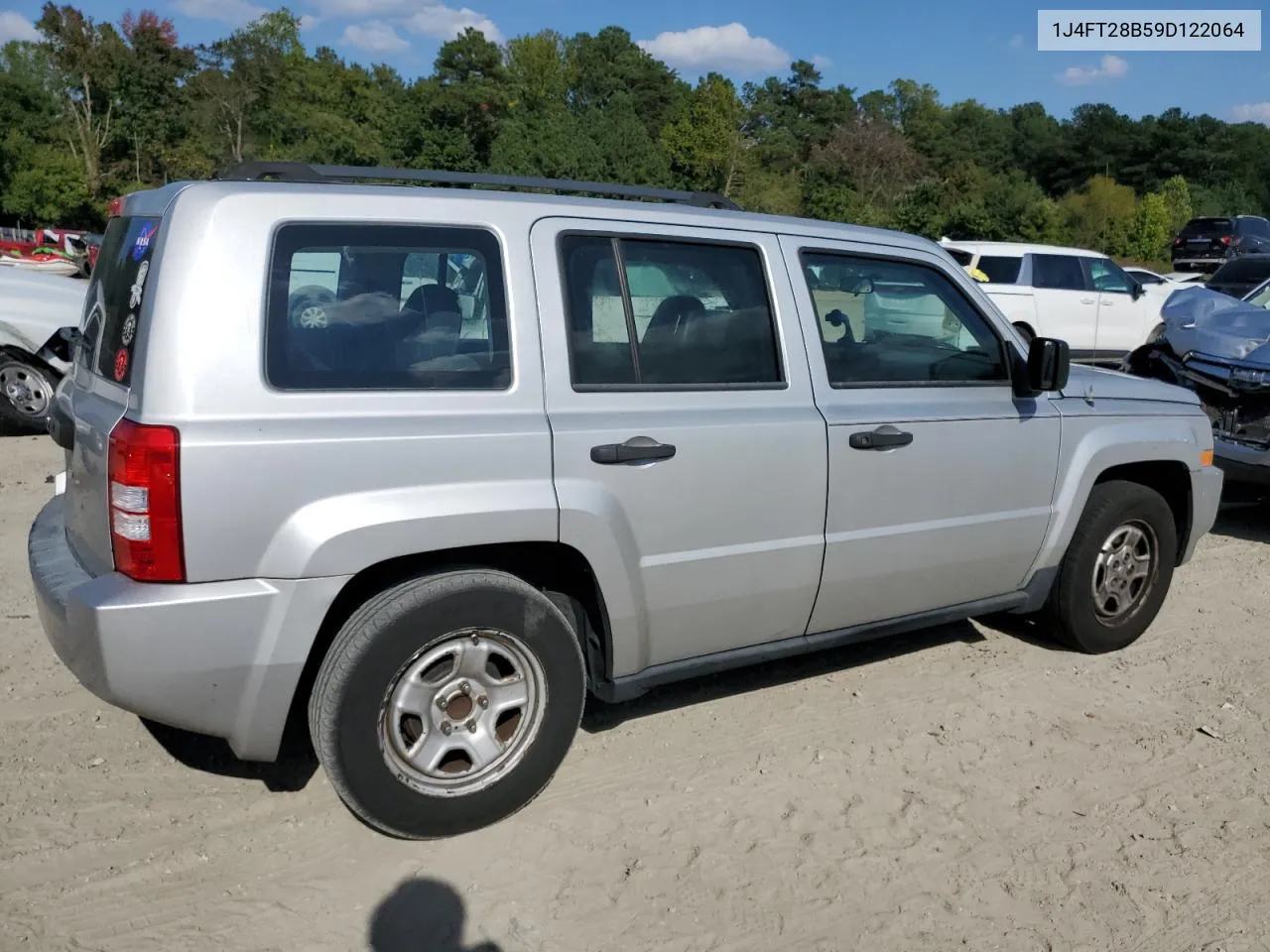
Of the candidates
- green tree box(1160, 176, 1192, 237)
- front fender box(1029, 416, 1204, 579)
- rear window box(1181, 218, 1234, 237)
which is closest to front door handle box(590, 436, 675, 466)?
front fender box(1029, 416, 1204, 579)

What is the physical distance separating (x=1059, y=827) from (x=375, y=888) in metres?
2.18

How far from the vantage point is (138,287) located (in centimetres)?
304

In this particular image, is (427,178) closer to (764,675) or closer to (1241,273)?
(764,675)

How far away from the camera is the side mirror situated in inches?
167

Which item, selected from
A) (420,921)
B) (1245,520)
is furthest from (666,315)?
(1245,520)

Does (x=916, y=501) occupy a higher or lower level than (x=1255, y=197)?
lower

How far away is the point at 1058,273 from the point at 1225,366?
7.99 meters

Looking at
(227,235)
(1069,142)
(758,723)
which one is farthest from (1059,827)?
(1069,142)

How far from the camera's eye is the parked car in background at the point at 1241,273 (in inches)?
599

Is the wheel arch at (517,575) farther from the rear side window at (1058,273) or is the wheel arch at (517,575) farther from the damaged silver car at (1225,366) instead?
the rear side window at (1058,273)

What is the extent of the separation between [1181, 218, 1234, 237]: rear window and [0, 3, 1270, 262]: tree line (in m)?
7.06

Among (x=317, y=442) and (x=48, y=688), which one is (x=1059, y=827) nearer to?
(x=317, y=442)

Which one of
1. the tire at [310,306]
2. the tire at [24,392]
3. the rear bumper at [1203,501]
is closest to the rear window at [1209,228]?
the rear bumper at [1203,501]

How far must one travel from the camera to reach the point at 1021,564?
4.52m
